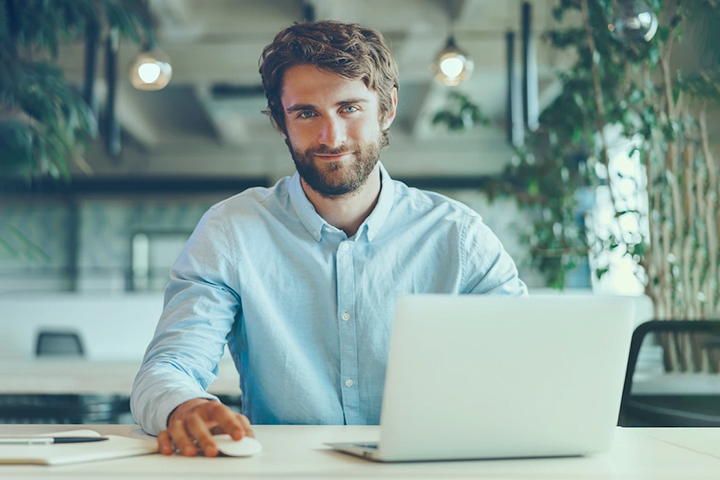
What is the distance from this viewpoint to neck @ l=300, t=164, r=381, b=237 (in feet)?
5.27

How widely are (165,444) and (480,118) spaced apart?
3.51 meters

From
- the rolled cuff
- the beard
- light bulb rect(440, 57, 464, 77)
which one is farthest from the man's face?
light bulb rect(440, 57, 464, 77)

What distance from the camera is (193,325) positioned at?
1.39 meters

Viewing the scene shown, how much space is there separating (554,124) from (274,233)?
2461 millimetres

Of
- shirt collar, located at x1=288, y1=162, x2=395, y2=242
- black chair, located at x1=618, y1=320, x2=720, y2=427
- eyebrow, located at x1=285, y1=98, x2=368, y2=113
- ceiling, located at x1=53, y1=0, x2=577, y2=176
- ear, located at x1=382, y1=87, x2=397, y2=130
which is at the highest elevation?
ceiling, located at x1=53, y1=0, x2=577, y2=176

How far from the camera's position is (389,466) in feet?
2.94

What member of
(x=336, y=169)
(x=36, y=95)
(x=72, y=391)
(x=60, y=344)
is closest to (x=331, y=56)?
(x=336, y=169)

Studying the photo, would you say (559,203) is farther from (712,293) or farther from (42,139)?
(42,139)

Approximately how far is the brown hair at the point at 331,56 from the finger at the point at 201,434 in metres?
0.84

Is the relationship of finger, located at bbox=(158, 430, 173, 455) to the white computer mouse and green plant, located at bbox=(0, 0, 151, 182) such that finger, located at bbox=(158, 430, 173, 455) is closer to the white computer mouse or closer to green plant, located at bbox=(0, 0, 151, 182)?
the white computer mouse

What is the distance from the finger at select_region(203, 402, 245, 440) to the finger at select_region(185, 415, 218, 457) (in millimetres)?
13

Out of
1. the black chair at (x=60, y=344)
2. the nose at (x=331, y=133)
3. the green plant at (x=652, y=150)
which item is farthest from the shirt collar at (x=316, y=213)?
the black chair at (x=60, y=344)

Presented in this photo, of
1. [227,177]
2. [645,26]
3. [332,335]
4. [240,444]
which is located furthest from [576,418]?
[227,177]

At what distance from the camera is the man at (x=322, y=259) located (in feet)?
4.89
